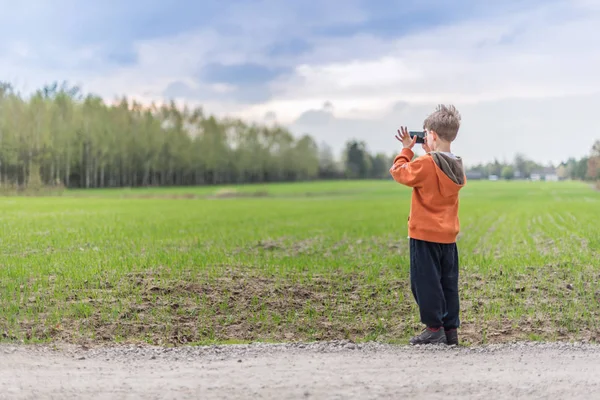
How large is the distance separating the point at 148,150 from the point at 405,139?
48484 mm

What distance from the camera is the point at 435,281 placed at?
203 inches

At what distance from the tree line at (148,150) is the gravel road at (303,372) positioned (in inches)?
531

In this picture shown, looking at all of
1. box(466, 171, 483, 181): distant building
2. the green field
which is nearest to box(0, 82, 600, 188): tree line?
box(466, 171, 483, 181): distant building

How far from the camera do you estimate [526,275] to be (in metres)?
8.70

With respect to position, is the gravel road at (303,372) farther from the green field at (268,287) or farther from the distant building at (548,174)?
the distant building at (548,174)

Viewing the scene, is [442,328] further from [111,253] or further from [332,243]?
[332,243]

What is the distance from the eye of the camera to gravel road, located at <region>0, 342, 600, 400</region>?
418 centimetres

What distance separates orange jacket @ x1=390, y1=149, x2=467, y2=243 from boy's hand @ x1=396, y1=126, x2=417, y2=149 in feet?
0.70

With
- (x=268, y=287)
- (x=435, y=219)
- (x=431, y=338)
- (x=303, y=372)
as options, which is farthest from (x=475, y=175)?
(x=303, y=372)

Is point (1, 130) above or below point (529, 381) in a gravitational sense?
above

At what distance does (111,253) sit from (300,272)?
384 centimetres

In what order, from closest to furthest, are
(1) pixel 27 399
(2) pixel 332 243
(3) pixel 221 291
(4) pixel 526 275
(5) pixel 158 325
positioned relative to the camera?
(1) pixel 27 399 → (5) pixel 158 325 → (3) pixel 221 291 → (4) pixel 526 275 → (2) pixel 332 243

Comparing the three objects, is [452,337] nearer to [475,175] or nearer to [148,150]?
[148,150]

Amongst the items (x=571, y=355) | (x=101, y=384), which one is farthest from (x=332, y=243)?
(x=101, y=384)
